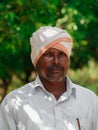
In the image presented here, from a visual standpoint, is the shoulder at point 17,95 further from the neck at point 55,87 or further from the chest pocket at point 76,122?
the chest pocket at point 76,122

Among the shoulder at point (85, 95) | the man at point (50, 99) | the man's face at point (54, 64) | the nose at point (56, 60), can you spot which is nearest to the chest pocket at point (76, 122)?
the man at point (50, 99)

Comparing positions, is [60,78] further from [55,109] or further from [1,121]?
[1,121]

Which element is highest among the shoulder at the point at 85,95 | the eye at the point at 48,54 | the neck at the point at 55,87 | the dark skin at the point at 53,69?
the eye at the point at 48,54

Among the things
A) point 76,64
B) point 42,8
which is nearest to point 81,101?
point 42,8

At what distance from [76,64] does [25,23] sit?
16.6ft

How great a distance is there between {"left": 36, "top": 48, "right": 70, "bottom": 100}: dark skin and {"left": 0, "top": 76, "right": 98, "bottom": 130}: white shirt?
5 cm

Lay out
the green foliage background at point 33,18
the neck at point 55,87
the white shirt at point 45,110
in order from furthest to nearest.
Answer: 1. the green foliage background at point 33,18
2. the neck at point 55,87
3. the white shirt at point 45,110

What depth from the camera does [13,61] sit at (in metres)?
11.0

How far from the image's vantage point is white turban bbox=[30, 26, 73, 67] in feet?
13.2

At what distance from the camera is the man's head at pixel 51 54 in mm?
4020

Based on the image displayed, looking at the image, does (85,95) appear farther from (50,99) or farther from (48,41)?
(48,41)

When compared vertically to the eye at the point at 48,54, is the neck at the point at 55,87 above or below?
below

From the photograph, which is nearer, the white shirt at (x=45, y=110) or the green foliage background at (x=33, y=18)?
the white shirt at (x=45, y=110)

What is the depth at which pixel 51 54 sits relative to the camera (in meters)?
4.04
